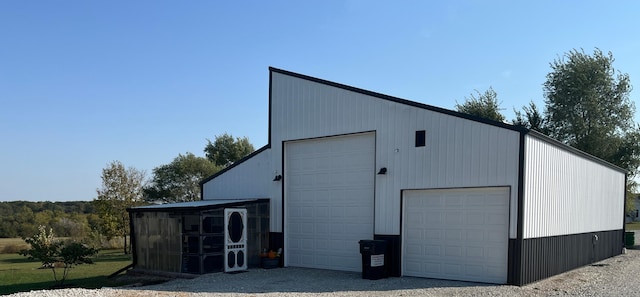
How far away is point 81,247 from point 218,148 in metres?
33.8

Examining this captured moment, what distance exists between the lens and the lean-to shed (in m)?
12.6

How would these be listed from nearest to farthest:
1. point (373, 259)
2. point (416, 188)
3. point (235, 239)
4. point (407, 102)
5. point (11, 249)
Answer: point (373, 259) < point (416, 188) < point (407, 102) < point (235, 239) < point (11, 249)

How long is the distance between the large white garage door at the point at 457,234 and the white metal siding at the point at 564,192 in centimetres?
74

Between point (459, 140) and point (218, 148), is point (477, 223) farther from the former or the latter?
point (218, 148)

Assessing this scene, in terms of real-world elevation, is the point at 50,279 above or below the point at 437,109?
below

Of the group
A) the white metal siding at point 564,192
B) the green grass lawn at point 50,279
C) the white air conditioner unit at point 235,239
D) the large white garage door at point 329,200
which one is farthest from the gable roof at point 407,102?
the green grass lawn at point 50,279

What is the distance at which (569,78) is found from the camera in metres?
30.8

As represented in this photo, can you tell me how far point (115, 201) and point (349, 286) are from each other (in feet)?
76.8

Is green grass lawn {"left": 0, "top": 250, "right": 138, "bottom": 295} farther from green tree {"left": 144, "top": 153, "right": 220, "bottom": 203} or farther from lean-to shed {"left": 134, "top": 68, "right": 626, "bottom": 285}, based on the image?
green tree {"left": 144, "top": 153, "right": 220, "bottom": 203}

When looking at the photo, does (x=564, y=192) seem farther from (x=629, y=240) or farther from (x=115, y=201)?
(x=115, y=201)

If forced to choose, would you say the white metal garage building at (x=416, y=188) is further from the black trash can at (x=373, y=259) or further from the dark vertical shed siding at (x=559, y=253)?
the black trash can at (x=373, y=259)

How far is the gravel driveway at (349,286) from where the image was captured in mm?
11227

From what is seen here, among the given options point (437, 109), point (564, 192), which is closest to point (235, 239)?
point (437, 109)

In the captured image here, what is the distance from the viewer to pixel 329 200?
16.2 m
